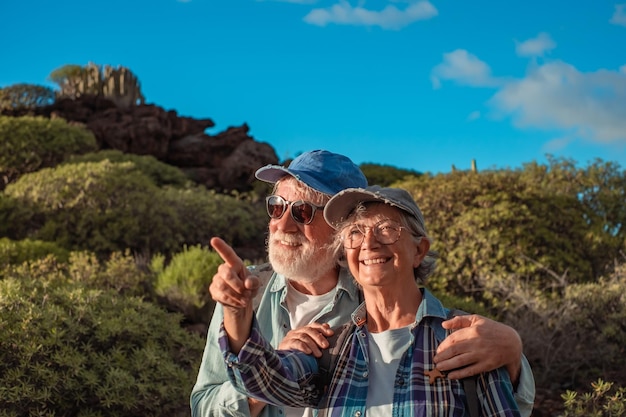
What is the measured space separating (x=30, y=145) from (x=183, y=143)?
7349mm

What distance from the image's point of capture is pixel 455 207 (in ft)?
38.4

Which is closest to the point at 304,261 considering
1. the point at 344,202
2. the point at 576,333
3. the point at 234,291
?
the point at 344,202

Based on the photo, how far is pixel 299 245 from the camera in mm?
3268

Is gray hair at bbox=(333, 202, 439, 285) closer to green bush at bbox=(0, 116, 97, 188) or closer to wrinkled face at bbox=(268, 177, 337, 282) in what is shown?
wrinkled face at bbox=(268, 177, 337, 282)

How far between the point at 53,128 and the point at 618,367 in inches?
669

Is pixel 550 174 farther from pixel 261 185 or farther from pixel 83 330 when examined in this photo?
pixel 83 330

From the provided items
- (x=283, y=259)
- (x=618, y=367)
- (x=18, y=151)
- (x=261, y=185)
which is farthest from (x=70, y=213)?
(x=283, y=259)

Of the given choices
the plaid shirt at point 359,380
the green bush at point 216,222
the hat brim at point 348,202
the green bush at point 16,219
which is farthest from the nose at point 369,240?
the green bush at point 16,219

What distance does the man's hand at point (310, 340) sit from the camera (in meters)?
2.58

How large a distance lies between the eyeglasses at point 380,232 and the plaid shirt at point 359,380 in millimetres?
247

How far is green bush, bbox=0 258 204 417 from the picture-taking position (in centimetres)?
511

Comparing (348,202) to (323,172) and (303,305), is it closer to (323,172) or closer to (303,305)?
(323,172)

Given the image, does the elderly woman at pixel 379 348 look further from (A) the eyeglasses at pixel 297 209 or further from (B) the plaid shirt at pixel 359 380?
(A) the eyeglasses at pixel 297 209

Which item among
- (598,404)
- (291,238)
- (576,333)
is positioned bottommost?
(598,404)
